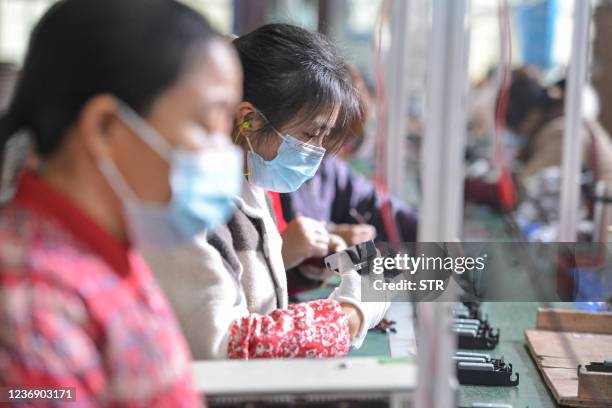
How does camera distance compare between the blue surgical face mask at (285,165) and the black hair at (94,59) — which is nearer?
the black hair at (94,59)

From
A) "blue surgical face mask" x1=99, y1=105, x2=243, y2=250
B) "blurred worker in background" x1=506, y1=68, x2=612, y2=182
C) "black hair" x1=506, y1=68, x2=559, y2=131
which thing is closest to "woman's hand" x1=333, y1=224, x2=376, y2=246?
"blue surgical face mask" x1=99, y1=105, x2=243, y2=250

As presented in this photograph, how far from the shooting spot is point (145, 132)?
83cm

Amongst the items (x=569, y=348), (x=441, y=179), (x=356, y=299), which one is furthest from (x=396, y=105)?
(x=441, y=179)

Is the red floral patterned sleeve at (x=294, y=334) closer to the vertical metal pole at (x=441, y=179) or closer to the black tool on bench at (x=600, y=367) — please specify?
the vertical metal pole at (x=441, y=179)

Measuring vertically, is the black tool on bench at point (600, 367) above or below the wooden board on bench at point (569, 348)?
above

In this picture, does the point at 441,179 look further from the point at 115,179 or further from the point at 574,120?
the point at 574,120

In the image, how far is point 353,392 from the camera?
0.98 m

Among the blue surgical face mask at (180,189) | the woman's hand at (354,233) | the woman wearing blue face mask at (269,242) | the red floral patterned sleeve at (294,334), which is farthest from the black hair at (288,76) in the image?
the woman's hand at (354,233)

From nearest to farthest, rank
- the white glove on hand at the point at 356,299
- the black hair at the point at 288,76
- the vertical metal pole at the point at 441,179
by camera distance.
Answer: the vertical metal pole at the point at 441,179
the white glove on hand at the point at 356,299
the black hair at the point at 288,76

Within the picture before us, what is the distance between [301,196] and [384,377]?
1.52m

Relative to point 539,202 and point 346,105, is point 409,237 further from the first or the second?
point 539,202

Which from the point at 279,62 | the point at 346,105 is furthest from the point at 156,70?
the point at 346,105

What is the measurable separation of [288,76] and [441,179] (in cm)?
54

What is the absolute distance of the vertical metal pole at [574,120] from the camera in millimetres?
2594
